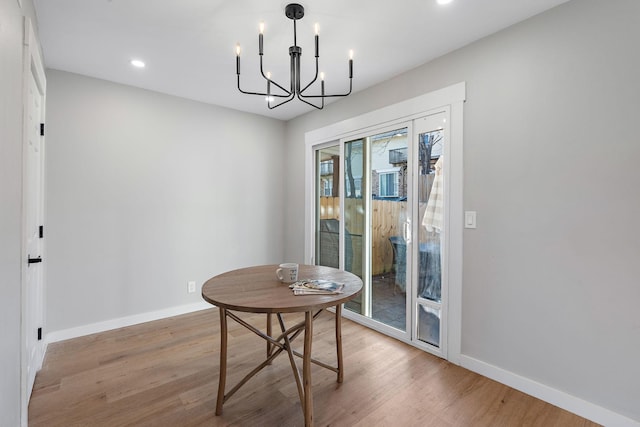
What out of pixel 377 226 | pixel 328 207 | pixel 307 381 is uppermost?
pixel 328 207

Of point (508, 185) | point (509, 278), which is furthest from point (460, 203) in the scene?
point (509, 278)

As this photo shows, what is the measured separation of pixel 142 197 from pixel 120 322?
130cm

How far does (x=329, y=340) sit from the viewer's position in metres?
2.73

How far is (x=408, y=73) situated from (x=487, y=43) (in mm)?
668

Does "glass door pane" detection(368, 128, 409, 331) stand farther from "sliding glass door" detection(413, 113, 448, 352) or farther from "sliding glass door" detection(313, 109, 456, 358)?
"sliding glass door" detection(413, 113, 448, 352)

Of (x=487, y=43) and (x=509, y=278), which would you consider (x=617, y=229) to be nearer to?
(x=509, y=278)

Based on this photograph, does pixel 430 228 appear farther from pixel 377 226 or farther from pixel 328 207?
pixel 328 207

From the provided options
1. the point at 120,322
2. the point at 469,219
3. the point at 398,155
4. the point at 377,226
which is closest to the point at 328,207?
the point at 377,226

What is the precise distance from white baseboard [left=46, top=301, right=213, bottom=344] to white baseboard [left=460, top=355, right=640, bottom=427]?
9.52 feet

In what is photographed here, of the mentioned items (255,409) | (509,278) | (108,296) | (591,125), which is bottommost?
(255,409)

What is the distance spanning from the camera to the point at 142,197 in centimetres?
311

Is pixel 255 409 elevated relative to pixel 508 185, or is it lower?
lower

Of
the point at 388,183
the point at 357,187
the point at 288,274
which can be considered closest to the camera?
the point at 288,274

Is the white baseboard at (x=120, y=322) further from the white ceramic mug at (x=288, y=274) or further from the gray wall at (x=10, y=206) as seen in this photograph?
the white ceramic mug at (x=288, y=274)
